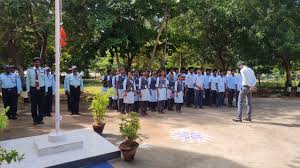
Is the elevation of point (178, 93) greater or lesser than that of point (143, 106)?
greater

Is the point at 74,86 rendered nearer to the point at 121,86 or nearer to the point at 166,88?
the point at 121,86

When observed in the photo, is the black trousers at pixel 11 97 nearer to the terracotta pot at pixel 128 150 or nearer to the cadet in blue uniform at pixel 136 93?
the cadet in blue uniform at pixel 136 93

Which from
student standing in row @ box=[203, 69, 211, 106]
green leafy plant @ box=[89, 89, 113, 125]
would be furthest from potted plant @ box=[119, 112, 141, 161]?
student standing in row @ box=[203, 69, 211, 106]

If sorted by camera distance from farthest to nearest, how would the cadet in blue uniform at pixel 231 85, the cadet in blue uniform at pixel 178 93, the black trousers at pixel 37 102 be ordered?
the cadet in blue uniform at pixel 231 85 → the cadet in blue uniform at pixel 178 93 → the black trousers at pixel 37 102

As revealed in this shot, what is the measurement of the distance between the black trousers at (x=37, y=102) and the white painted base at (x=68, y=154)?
2227 millimetres

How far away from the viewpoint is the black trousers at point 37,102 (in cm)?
966

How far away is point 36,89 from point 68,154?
11.9ft

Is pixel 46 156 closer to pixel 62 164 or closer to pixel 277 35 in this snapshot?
pixel 62 164

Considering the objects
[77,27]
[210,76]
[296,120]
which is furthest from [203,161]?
[77,27]

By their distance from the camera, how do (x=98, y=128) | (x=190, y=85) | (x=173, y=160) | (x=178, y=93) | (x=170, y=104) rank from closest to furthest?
(x=173, y=160), (x=98, y=128), (x=178, y=93), (x=170, y=104), (x=190, y=85)

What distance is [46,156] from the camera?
6.50 metres

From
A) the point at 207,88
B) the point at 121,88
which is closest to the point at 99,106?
the point at 121,88

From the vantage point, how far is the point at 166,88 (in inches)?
493

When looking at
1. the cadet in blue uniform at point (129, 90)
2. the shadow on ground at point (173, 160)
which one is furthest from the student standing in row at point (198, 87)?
the shadow on ground at point (173, 160)
